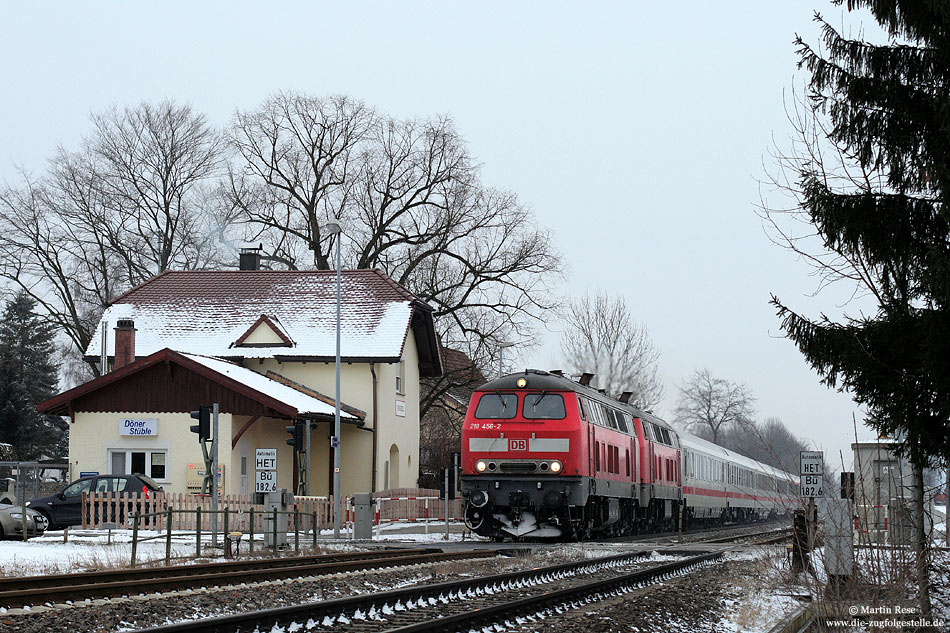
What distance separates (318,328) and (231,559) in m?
22.3

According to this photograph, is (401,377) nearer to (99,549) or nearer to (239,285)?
(239,285)

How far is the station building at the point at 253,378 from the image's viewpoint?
110ft

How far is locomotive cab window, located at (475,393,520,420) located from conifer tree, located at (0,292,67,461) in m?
40.2

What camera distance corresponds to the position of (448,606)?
1245 cm

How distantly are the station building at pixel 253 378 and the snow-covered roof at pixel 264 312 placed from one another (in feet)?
0.16

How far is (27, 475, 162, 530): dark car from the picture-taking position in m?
29.1

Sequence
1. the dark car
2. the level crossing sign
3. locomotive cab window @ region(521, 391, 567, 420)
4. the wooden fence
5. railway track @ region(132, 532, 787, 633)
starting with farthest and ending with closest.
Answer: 1. the dark car
2. the wooden fence
3. locomotive cab window @ region(521, 391, 567, 420)
4. the level crossing sign
5. railway track @ region(132, 532, 787, 633)

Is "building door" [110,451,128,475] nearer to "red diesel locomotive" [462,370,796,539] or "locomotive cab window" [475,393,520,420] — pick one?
"red diesel locomotive" [462,370,796,539]

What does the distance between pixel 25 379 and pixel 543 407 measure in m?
44.5

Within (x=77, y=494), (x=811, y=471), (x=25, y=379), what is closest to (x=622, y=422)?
(x=811, y=471)

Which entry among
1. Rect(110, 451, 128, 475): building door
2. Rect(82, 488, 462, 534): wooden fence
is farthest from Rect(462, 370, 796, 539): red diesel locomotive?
Rect(110, 451, 128, 475): building door

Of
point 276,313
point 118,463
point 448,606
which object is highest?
point 276,313

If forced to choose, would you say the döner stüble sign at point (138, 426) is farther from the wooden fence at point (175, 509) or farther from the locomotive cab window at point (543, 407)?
the locomotive cab window at point (543, 407)

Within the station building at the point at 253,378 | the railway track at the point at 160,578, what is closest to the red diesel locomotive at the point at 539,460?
the railway track at the point at 160,578
